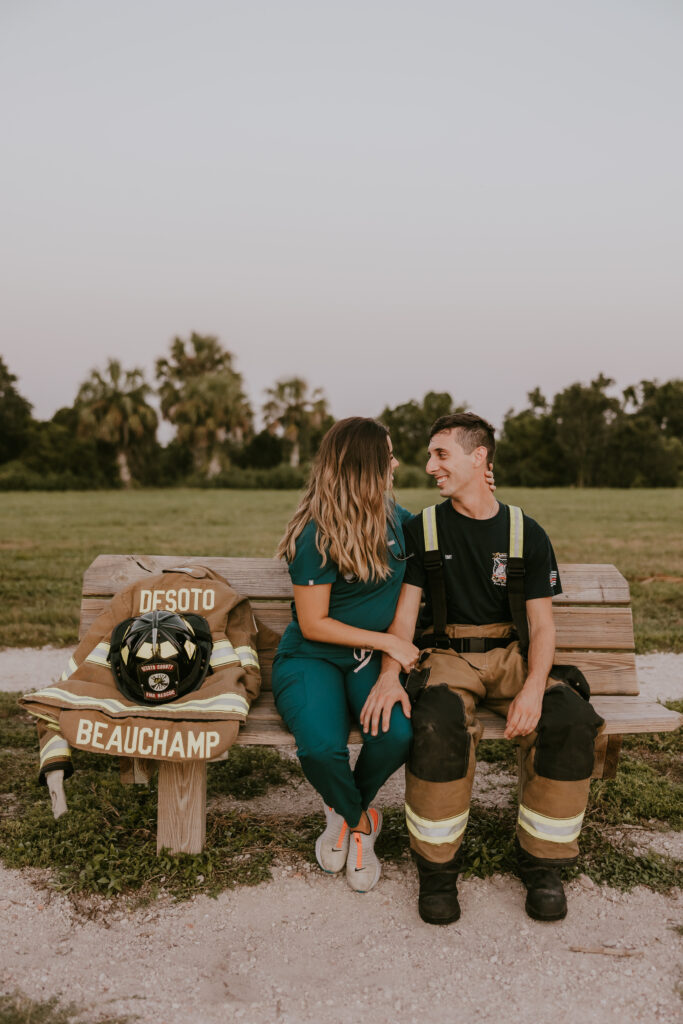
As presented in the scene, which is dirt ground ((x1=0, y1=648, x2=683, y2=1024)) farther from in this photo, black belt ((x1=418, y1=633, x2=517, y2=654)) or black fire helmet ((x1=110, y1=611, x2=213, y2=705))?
black belt ((x1=418, y1=633, x2=517, y2=654))

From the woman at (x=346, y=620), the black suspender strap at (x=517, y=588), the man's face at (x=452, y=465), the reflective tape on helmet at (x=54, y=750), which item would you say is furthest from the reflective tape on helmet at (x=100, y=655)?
the black suspender strap at (x=517, y=588)

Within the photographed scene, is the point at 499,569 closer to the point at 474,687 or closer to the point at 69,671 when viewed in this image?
the point at 474,687

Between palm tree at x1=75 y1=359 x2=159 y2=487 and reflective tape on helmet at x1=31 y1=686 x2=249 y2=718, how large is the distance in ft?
176

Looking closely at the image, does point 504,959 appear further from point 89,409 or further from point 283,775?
point 89,409

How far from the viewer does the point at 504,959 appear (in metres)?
2.80

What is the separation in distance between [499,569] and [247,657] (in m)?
1.17

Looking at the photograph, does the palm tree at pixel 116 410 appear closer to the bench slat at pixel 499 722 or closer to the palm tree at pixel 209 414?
the palm tree at pixel 209 414

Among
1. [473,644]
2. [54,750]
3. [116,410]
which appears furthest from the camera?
[116,410]

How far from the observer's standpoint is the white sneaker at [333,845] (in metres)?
3.35

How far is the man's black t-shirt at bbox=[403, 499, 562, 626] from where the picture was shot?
3588mm

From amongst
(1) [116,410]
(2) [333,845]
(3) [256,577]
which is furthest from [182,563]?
(1) [116,410]

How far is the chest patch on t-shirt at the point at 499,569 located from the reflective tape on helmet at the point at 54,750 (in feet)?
6.27

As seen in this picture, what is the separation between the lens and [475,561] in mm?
3600

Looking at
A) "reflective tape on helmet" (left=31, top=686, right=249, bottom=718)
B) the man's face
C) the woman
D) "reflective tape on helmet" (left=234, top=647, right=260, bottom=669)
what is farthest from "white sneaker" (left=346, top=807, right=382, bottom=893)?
the man's face
